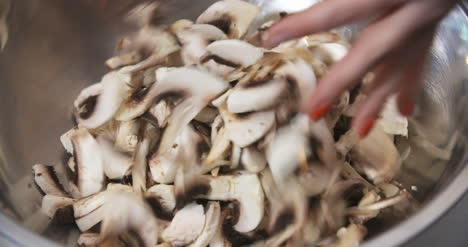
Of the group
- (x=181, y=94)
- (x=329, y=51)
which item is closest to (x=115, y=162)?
(x=181, y=94)

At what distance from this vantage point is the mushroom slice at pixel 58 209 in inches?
35.4

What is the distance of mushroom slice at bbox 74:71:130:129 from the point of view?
985 millimetres

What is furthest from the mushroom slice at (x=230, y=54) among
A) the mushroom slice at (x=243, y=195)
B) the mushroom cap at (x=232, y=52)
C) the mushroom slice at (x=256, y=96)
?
the mushroom slice at (x=243, y=195)

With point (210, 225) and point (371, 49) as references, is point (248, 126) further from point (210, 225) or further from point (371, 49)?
point (371, 49)

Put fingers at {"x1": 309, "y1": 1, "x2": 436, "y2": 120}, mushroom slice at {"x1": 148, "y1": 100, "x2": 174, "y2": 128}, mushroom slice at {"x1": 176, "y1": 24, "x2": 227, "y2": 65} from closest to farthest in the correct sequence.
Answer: fingers at {"x1": 309, "y1": 1, "x2": 436, "y2": 120} < mushroom slice at {"x1": 148, "y1": 100, "x2": 174, "y2": 128} < mushroom slice at {"x1": 176, "y1": 24, "x2": 227, "y2": 65}

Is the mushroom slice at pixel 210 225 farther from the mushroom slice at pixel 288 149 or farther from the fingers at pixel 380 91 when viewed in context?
the fingers at pixel 380 91

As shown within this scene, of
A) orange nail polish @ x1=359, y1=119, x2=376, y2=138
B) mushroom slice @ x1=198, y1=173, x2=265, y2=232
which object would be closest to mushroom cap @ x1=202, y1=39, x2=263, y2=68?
mushroom slice @ x1=198, y1=173, x2=265, y2=232

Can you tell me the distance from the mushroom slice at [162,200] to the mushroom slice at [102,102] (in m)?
0.20

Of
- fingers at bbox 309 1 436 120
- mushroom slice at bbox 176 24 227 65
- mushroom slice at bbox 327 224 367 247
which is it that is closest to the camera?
fingers at bbox 309 1 436 120

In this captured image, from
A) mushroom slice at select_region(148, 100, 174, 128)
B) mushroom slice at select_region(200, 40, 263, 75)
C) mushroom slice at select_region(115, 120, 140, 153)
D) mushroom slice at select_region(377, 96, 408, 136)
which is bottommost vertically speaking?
mushroom slice at select_region(377, 96, 408, 136)

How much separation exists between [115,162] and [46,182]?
15 centimetres

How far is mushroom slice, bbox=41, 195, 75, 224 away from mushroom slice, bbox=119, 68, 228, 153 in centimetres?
20

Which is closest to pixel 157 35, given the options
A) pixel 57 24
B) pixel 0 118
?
pixel 57 24

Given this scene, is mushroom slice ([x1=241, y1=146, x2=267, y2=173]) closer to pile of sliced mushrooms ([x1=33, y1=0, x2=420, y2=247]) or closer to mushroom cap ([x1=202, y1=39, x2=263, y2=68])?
pile of sliced mushrooms ([x1=33, y1=0, x2=420, y2=247])
